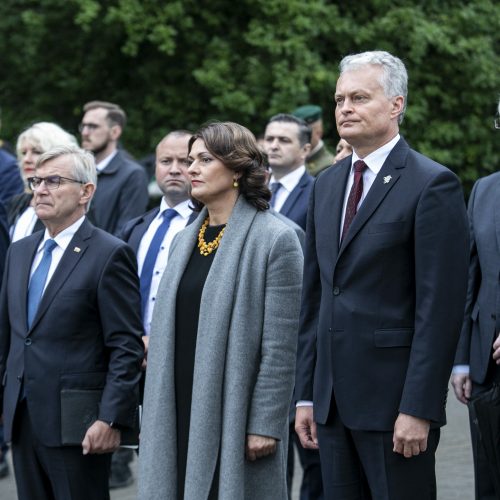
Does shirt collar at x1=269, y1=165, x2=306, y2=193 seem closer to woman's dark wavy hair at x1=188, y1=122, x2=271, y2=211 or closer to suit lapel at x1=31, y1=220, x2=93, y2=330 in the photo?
suit lapel at x1=31, y1=220, x2=93, y2=330

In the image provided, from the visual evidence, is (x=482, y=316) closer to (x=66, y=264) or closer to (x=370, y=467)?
(x=370, y=467)

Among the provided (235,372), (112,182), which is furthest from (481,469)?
(112,182)

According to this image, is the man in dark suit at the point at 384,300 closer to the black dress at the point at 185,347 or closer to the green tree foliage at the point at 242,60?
the black dress at the point at 185,347

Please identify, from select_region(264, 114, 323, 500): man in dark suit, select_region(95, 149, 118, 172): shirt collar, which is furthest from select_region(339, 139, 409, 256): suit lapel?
select_region(95, 149, 118, 172): shirt collar

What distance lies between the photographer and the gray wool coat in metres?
5.13

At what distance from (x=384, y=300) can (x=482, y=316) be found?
1.25 metres

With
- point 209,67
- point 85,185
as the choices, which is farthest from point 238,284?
point 209,67

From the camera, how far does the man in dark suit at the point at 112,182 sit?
29.9 ft

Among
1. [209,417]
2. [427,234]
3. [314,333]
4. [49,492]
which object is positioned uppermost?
[427,234]

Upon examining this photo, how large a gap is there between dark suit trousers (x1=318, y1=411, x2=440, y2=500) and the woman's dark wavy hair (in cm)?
113

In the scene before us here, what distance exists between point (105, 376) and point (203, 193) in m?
1.05

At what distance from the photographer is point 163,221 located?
7227 millimetres

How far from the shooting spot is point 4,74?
64.4 feet

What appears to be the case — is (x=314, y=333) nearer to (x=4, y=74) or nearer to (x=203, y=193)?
(x=203, y=193)
